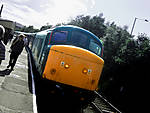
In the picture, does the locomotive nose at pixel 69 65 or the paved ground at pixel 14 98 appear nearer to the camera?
the paved ground at pixel 14 98

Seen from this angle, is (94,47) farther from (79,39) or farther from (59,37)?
(59,37)

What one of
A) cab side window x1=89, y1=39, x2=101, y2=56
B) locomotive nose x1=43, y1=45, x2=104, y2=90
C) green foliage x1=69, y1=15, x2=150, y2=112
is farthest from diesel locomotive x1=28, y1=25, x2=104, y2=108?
green foliage x1=69, y1=15, x2=150, y2=112

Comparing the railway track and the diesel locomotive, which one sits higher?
the diesel locomotive

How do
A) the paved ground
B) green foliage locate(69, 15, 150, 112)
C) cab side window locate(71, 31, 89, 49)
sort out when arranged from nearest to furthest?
the paved ground, cab side window locate(71, 31, 89, 49), green foliage locate(69, 15, 150, 112)

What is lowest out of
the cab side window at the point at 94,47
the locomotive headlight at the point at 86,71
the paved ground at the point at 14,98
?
the paved ground at the point at 14,98

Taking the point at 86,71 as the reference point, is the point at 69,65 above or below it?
above

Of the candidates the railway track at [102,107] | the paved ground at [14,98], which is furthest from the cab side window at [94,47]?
the paved ground at [14,98]

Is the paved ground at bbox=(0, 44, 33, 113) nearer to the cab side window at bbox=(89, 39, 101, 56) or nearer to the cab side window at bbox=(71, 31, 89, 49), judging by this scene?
the cab side window at bbox=(71, 31, 89, 49)

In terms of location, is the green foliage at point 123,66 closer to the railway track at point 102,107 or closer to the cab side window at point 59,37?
the railway track at point 102,107

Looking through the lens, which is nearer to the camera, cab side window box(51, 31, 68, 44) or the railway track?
cab side window box(51, 31, 68, 44)

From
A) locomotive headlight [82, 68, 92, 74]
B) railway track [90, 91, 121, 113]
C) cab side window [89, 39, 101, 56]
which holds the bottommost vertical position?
railway track [90, 91, 121, 113]

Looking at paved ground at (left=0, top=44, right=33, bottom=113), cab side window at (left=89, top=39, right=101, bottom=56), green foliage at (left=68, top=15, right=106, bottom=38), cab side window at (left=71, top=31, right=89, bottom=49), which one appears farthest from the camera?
green foliage at (left=68, top=15, right=106, bottom=38)

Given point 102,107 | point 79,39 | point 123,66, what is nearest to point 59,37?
point 79,39

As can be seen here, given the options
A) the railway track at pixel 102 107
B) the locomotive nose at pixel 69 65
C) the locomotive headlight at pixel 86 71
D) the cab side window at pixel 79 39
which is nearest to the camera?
the locomotive nose at pixel 69 65
